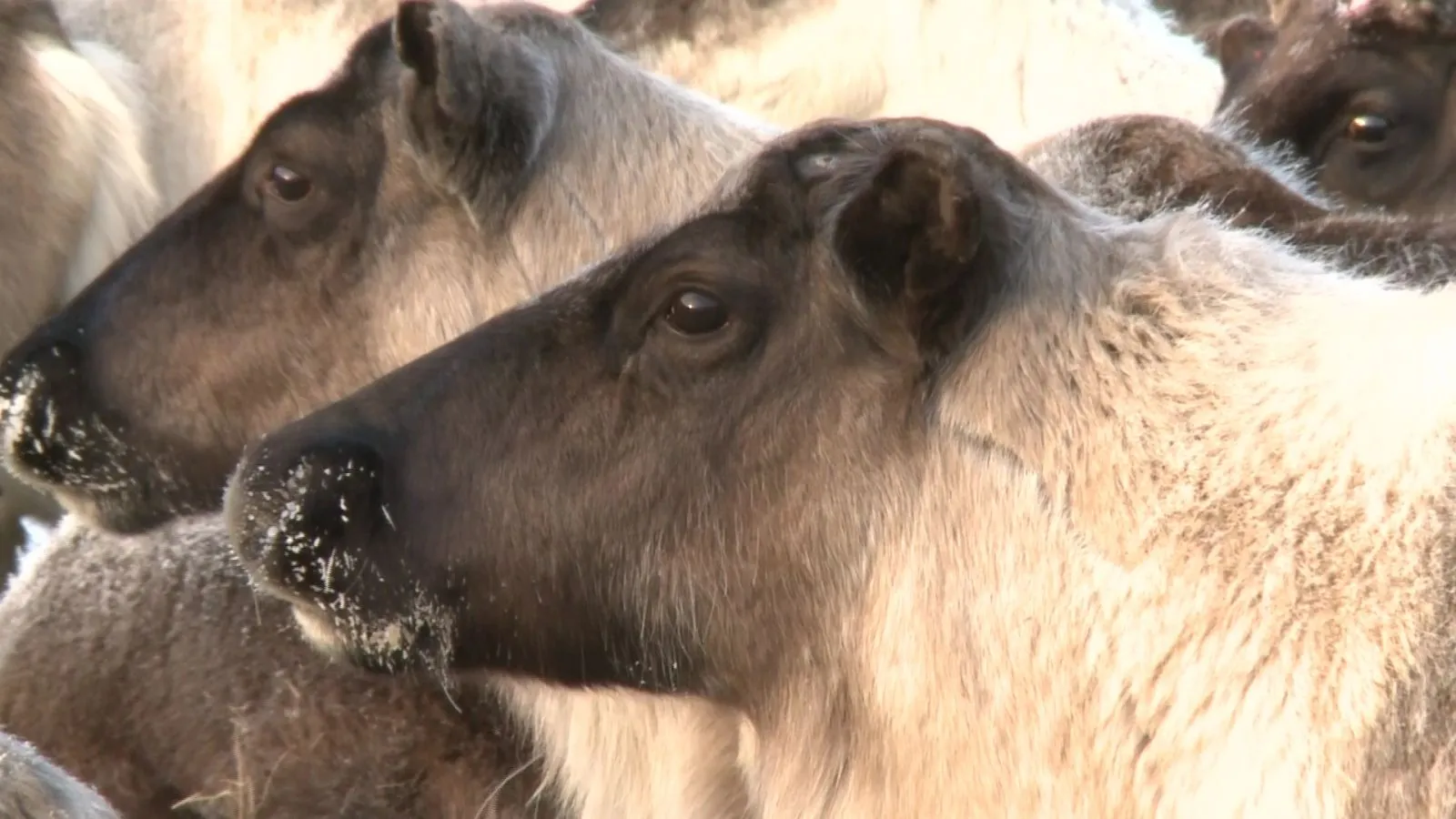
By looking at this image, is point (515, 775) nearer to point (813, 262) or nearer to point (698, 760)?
point (698, 760)

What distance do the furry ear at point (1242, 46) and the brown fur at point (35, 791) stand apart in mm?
3422

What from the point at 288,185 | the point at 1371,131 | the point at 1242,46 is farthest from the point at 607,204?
the point at 1242,46

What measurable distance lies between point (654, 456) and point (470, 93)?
3.25 feet

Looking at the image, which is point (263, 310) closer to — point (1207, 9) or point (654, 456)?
point (654, 456)

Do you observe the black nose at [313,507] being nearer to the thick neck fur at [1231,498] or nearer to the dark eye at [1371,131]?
the thick neck fur at [1231,498]

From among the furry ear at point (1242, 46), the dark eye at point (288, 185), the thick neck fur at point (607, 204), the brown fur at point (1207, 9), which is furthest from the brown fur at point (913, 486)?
the brown fur at point (1207, 9)

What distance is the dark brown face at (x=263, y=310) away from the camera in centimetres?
345

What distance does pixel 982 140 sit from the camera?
8.43 feet

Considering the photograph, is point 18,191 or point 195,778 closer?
point 195,778

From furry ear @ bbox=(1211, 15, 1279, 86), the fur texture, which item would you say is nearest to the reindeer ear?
furry ear @ bbox=(1211, 15, 1279, 86)

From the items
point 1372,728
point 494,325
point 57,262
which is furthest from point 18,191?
point 1372,728

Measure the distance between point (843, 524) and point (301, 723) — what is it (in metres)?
1.49

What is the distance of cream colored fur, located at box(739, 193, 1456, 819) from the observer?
216 cm

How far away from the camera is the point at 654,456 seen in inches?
101
